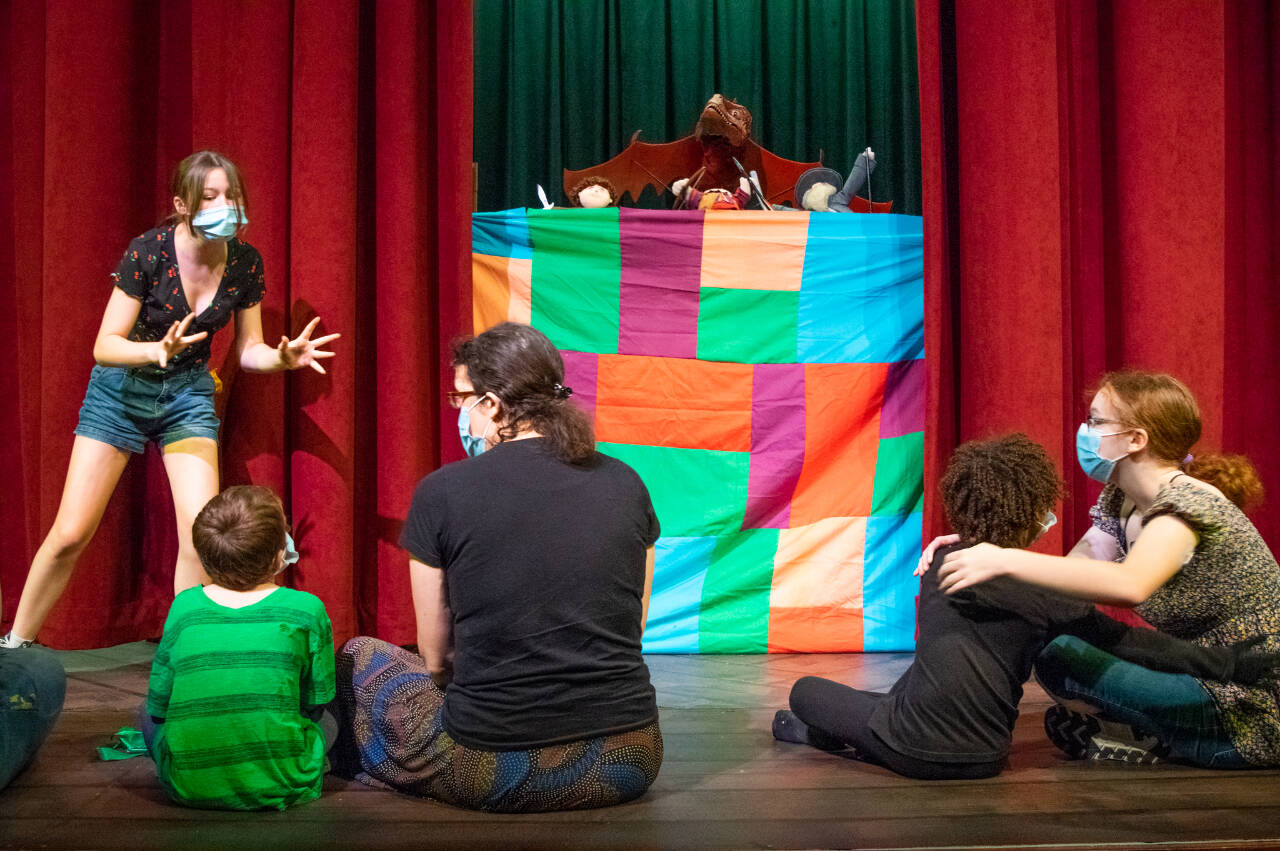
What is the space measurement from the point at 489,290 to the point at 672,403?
0.67 m

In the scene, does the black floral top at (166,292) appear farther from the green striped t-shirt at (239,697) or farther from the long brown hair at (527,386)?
the long brown hair at (527,386)

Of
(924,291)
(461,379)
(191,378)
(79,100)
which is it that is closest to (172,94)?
(79,100)

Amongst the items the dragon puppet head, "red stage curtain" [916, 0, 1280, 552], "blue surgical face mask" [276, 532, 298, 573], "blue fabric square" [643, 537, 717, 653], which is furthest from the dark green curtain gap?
"blue surgical face mask" [276, 532, 298, 573]

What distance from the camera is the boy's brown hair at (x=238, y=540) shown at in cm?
198

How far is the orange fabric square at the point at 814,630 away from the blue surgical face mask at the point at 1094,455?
3.57ft

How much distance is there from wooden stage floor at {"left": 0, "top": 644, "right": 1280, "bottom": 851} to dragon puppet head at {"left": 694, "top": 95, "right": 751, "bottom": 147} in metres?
2.05

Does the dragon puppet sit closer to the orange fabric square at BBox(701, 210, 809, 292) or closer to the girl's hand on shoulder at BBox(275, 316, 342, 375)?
the orange fabric square at BBox(701, 210, 809, 292)

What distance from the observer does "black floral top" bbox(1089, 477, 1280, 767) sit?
2.15m

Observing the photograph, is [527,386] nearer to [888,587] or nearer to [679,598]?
[679,598]

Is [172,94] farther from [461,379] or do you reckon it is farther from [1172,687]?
[1172,687]

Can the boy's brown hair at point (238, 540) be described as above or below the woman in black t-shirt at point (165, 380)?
below

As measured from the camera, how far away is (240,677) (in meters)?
1.93

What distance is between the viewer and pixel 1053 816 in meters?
1.94

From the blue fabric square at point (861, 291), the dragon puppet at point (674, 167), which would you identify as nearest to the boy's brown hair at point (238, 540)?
the blue fabric square at point (861, 291)
